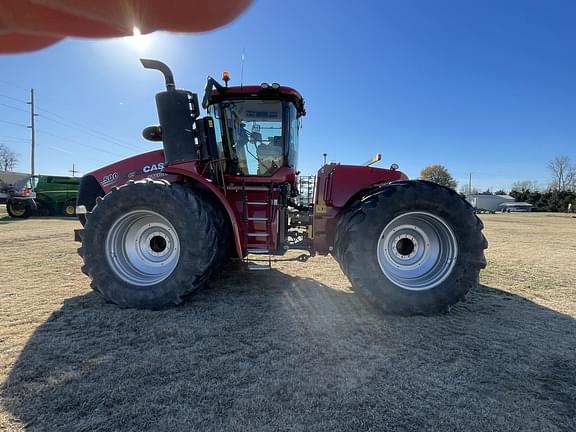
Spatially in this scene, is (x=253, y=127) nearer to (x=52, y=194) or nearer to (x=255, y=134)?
(x=255, y=134)

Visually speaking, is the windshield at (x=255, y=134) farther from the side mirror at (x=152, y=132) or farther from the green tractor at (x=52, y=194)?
the green tractor at (x=52, y=194)

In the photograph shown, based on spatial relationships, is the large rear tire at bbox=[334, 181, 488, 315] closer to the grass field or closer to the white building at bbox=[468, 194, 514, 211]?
the grass field

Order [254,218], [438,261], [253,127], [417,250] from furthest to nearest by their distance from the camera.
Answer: [253,127], [254,218], [417,250], [438,261]

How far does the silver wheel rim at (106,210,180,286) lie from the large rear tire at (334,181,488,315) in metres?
1.96

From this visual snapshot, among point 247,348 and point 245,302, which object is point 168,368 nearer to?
point 247,348

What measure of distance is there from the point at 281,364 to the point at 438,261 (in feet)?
7.02

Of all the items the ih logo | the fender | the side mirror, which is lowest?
the fender

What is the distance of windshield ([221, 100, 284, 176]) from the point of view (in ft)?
13.7

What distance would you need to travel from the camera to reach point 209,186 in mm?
3719

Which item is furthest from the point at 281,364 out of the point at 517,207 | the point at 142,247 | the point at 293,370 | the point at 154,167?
the point at 517,207

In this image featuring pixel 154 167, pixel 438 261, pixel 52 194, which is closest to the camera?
pixel 438 261

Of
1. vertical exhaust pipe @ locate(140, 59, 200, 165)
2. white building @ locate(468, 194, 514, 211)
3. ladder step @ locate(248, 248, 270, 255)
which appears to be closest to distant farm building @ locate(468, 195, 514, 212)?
white building @ locate(468, 194, 514, 211)

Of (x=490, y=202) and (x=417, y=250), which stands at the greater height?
(x=490, y=202)

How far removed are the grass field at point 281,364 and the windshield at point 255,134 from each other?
169 centimetres
